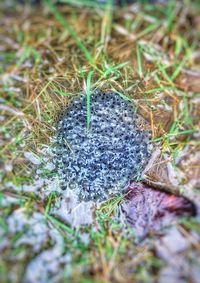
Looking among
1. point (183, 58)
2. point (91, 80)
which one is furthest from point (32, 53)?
point (183, 58)

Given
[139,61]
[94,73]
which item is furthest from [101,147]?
[139,61]

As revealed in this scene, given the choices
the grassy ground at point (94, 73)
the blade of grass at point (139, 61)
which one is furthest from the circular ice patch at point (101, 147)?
the blade of grass at point (139, 61)

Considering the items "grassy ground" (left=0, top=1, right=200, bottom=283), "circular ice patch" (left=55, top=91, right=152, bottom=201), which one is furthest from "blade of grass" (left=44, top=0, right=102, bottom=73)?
"circular ice patch" (left=55, top=91, right=152, bottom=201)

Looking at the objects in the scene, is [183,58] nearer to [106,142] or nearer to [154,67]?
[154,67]

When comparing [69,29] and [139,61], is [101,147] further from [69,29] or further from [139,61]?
[69,29]

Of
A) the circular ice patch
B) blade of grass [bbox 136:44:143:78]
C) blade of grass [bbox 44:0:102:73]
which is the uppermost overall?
blade of grass [bbox 44:0:102:73]

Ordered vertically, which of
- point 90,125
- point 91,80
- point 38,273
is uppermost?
point 91,80

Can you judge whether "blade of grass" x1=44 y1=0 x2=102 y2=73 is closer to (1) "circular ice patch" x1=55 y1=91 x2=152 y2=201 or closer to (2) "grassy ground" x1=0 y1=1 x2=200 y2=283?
(2) "grassy ground" x1=0 y1=1 x2=200 y2=283
